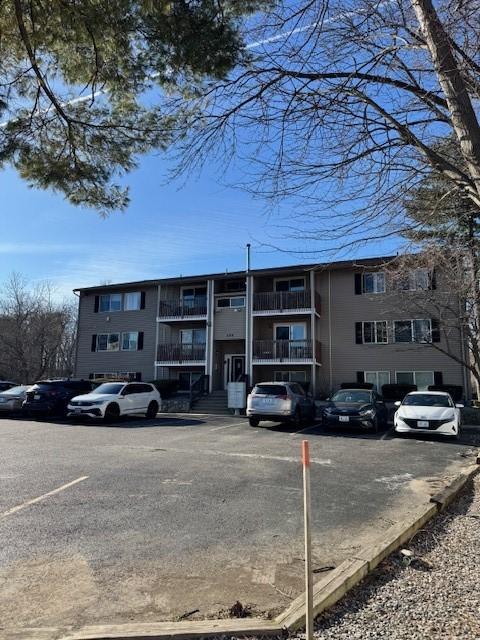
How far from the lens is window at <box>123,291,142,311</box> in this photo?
33722 mm

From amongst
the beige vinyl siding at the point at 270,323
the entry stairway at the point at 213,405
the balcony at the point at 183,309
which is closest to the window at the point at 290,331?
the beige vinyl siding at the point at 270,323

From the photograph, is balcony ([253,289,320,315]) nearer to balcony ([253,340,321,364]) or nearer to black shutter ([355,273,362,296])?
balcony ([253,340,321,364])

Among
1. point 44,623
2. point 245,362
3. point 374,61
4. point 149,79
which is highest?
point 149,79

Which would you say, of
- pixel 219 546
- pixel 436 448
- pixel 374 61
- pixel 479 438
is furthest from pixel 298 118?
pixel 479 438

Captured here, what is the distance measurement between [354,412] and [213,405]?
11.9m

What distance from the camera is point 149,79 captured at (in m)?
7.05

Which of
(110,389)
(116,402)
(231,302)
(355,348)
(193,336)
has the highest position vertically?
(231,302)

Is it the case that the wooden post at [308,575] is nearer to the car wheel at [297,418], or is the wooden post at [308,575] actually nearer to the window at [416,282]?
the window at [416,282]

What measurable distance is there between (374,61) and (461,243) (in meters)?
5.32

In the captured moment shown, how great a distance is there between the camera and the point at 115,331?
112 feet

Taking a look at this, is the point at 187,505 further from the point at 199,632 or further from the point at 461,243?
the point at 461,243

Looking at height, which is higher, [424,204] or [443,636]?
[424,204]

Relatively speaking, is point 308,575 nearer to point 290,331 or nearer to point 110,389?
point 110,389

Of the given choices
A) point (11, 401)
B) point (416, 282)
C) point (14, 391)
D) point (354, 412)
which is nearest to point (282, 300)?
point (416, 282)
